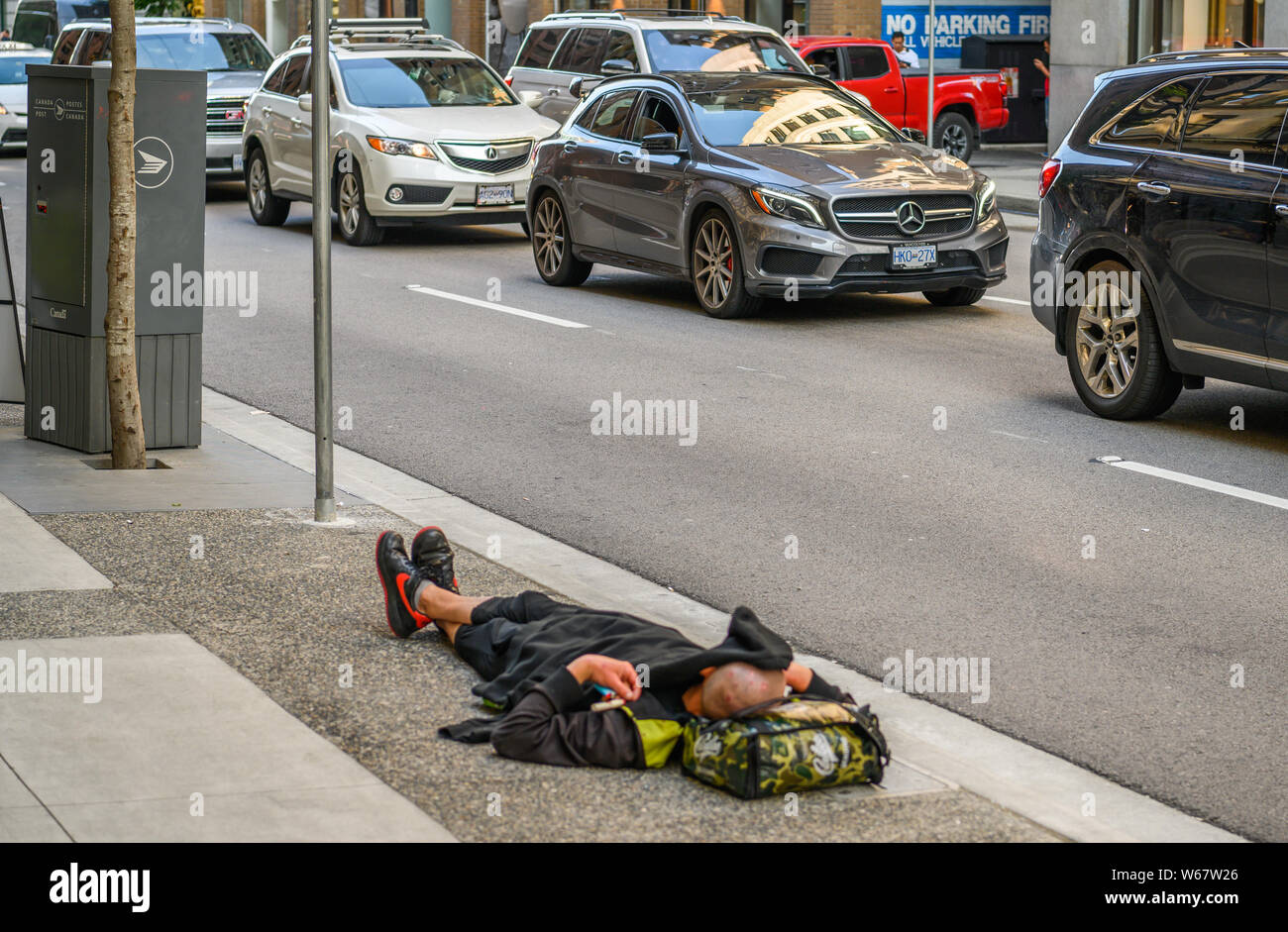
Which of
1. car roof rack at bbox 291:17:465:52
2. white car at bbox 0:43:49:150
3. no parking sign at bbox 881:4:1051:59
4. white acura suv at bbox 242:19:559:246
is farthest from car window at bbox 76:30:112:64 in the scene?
no parking sign at bbox 881:4:1051:59

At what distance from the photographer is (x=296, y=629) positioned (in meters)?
6.25

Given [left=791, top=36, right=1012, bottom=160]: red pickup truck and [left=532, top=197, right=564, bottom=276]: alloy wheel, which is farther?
[left=791, top=36, right=1012, bottom=160]: red pickup truck

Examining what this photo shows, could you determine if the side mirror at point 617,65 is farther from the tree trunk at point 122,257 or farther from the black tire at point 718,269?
the tree trunk at point 122,257

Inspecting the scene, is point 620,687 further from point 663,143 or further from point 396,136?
point 396,136

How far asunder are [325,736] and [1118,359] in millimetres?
6005

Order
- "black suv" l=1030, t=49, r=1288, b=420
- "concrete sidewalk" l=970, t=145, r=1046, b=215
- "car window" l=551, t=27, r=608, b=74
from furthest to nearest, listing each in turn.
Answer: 1. "car window" l=551, t=27, r=608, b=74
2. "concrete sidewalk" l=970, t=145, r=1046, b=215
3. "black suv" l=1030, t=49, r=1288, b=420

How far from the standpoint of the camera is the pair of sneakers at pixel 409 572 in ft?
20.2

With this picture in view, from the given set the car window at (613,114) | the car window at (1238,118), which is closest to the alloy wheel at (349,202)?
the car window at (613,114)

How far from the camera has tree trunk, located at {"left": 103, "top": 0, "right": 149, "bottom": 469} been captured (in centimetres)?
866

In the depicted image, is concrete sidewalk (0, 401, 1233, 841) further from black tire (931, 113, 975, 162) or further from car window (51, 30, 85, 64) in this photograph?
black tire (931, 113, 975, 162)

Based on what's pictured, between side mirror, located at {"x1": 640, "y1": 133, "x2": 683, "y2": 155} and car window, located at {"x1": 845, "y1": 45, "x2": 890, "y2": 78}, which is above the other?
car window, located at {"x1": 845, "y1": 45, "x2": 890, "y2": 78}

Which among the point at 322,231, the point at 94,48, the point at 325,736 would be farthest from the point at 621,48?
the point at 325,736

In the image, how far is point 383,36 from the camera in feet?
69.2
